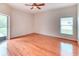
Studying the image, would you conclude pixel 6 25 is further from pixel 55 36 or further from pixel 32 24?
pixel 55 36

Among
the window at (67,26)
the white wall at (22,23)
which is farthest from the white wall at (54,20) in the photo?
the white wall at (22,23)

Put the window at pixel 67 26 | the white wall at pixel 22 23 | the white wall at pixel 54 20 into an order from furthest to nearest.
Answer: the white wall at pixel 54 20 < the window at pixel 67 26 < the white wall at pixel 22 23

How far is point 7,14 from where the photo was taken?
291cm

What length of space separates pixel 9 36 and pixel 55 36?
6.72ft

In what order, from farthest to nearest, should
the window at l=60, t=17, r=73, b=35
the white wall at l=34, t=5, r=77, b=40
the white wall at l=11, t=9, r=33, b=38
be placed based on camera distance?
the white wall at l=34, t=5, r=77, b=40, the window at l=60, t=17, r=73, b=35, the white wall at l=11, t=9, r=33, b=38

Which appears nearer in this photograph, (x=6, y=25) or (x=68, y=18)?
(x=6, y=25)

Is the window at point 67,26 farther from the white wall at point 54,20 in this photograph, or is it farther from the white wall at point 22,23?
the white wall at point 22,23

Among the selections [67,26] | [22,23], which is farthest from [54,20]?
[22,23]

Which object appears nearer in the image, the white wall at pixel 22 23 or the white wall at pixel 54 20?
the white wall at pixel 22 23

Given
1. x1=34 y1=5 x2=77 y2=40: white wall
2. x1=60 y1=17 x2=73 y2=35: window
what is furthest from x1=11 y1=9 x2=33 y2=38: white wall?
x1=60 y1=17 x2=73 y2=35: window

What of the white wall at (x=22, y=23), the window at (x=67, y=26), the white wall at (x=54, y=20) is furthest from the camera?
the white wall at (x=54, y=20)

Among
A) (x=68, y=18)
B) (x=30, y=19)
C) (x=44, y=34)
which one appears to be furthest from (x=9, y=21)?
(x=68, y=18)

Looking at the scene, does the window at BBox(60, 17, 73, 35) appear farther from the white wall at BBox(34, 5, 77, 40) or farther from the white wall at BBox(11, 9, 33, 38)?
the white wall at BBox(11, 9, 33, 38)

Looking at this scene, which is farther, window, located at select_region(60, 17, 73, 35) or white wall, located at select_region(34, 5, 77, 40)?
white wall, located at select_region(34, 5, 77, 40)
